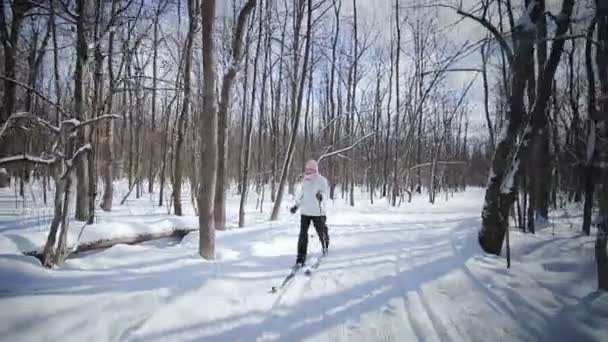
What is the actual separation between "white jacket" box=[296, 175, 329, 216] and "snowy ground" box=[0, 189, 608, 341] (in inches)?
39.1

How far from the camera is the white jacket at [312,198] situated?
228 inches

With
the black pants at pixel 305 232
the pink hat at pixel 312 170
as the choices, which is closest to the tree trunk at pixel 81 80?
the pink hat at pixel 312 170

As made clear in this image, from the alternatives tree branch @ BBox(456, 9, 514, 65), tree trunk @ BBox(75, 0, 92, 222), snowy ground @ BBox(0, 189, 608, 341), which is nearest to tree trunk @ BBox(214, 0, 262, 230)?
snowy ground @ BBox(0, 189, 608, 341)

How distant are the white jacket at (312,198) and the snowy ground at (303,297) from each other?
994mm

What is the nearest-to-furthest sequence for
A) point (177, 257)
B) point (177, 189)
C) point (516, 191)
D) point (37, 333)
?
point (37, 333) < point (177, 257) < point (516, 191) < point (177, 189)

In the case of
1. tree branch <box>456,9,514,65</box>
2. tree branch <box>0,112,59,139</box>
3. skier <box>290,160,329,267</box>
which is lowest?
skier <box>290,160,329,267</box>

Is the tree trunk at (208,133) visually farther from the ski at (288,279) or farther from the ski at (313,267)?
the ski at (313,267)

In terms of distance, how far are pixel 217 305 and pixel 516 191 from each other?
5720 mm

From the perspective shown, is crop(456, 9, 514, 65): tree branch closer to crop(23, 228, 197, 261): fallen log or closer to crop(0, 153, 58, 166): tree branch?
crop(0, 153, 58, 166): tree branch

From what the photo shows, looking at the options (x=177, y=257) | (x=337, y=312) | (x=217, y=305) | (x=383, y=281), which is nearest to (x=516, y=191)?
(x=383, y=281)

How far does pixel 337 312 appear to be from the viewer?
142 inches

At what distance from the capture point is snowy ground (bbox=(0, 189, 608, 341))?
2.90 m

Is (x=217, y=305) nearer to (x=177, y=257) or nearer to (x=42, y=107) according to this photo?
(x=177, y=257)

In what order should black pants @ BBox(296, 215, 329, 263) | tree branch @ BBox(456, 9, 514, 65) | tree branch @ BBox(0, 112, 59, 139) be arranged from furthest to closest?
tree branch @ BBox(456, 9, 514, 65)
black pants @ BBox(296, 215, 329, 263)
tree branch @ BBox(0, 112, 59, 139)
